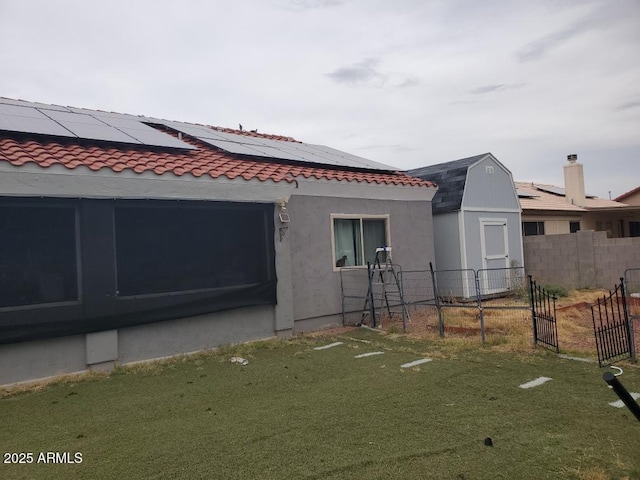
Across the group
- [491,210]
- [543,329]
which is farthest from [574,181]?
[543,329]

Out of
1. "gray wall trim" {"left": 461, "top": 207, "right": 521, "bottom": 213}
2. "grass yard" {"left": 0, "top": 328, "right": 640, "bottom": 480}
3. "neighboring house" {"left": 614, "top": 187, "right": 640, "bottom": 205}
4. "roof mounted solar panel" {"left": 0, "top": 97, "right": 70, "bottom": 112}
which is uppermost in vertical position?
"roof mounted solar panel" {"left": 0, "top": 97, "right": 70, "bottom": 112}

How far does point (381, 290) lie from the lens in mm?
9812

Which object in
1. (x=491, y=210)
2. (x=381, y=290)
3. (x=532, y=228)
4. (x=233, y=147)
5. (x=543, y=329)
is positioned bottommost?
(x=543, y=329)

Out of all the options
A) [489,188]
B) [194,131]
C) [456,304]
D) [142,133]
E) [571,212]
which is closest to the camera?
[142,133]

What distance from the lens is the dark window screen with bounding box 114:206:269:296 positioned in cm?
658

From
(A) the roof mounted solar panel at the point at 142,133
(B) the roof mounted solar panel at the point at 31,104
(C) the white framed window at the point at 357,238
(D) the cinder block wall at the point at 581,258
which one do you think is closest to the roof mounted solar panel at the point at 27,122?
(B) the roof mounted solar panel at the point at 31,104

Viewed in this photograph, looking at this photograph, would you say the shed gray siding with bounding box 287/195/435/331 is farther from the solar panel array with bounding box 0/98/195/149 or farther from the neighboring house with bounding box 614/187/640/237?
the neighboring house with bounding box 614/187/640/237

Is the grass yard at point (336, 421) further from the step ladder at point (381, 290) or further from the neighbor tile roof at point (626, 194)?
the neighbor tile roof at point (626, 194)

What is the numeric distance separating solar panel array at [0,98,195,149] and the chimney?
1846cm

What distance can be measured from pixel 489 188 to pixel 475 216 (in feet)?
3.92

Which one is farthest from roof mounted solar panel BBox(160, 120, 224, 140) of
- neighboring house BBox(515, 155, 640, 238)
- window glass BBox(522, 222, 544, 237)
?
window glass BBox(522, 222, 544, 237)

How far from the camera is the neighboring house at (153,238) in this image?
18.9ft

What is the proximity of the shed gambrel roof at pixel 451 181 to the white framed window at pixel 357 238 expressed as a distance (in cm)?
→ 295

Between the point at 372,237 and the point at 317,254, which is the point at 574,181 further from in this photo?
the point at 317,254
